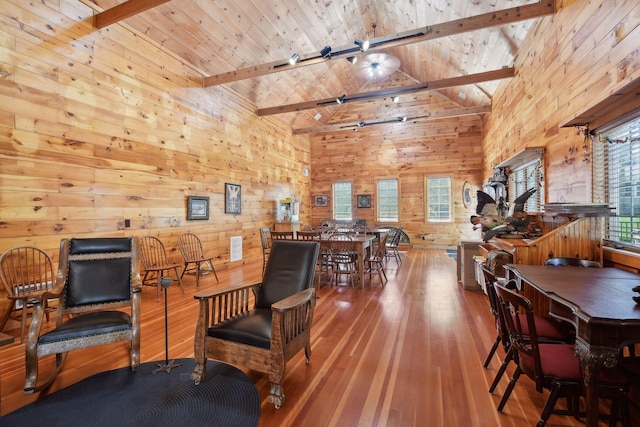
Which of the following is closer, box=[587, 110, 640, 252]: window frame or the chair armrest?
the chair armrest

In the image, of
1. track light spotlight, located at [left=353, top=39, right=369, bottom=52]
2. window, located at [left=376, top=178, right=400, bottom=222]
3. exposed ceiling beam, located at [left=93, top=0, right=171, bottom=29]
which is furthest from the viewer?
window, located at [left=376, top=178, right=400, bottom=222]

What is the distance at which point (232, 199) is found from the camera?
6488mm

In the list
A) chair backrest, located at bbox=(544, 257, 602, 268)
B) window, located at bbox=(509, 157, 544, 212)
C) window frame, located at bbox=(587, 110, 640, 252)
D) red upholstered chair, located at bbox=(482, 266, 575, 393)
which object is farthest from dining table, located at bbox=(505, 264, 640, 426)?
window, located at bbox=(509, 157, 544, 212)

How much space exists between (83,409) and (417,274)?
518cm

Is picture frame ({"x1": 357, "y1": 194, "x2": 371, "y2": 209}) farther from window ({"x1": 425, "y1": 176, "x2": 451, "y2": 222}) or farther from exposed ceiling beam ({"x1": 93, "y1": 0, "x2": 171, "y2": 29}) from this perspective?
exposed ceiling beam ({"x1": 93, "y1": 0, "x2": 171, "y2": 29})

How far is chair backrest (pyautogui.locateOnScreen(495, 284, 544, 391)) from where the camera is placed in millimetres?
1471

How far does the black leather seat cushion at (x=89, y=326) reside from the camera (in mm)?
2012

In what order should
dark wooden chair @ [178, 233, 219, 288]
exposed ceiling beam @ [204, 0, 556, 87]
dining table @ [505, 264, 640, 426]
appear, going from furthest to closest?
dark wooden chair @ [178, 233, 219, 288], exposed ceiling beam @ [204, 0, 556, 87], dining table @ [505, 264, 640, 426]

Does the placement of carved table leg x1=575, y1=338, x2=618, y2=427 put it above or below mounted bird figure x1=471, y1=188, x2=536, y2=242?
below

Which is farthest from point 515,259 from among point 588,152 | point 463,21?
point 463,21

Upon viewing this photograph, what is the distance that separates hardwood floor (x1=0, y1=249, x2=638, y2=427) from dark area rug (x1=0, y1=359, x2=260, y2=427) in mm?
126

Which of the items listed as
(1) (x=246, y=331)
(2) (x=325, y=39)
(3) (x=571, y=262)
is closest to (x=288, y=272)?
(1) (x=246, y=331)

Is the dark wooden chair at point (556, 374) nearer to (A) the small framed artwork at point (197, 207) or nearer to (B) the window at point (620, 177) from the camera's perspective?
(B) the window at point (620, 177)

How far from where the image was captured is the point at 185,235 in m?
5.29
